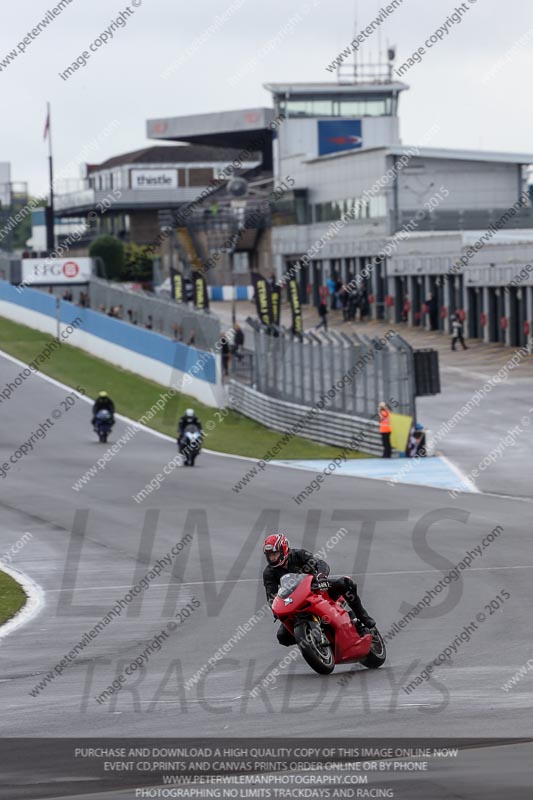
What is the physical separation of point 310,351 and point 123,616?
74.0 feet

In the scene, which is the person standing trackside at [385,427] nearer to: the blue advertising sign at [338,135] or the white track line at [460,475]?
the white track line at [460,475]

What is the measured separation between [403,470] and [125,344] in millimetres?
24516

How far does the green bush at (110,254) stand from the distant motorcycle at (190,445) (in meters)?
64.8

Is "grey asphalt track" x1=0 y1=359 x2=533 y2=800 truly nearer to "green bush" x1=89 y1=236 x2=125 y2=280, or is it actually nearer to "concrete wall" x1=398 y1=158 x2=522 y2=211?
"concrete wall" x1=398 y1=158 x2=522 y2=211

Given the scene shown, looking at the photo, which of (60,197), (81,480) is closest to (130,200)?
(60,197)

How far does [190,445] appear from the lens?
3106cm

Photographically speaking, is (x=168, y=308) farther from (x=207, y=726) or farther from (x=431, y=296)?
(x=207, y=726)

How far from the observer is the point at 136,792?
287 inches

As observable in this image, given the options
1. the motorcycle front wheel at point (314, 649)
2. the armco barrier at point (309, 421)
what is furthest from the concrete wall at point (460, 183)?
the motorcycle front wheel at point (314, 649)

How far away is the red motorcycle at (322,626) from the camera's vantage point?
35.7 ft

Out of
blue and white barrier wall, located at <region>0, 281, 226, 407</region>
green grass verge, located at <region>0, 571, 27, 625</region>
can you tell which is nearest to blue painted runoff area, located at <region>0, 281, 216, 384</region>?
blue and white barrier wall, located at <region>0, 281, 226, 407</region>

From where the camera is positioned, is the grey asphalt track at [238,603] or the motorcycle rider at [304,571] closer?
the grey asphalt track at [238,603]

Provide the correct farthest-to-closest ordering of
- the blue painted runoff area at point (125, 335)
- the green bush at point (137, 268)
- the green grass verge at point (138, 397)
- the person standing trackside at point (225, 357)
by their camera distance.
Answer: the green bush at point (137, 268)
the blue painted runoff area at point (125, 335)
the person standing trackside at point (225, 357)
the green grass verge at point (138, 397)

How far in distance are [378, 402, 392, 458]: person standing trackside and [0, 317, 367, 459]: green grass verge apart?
1.11 metres
